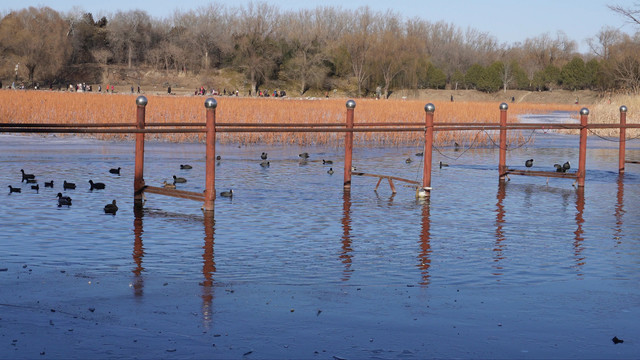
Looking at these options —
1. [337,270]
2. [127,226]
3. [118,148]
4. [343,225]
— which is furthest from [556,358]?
[118,148]

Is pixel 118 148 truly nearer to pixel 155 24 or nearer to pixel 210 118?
pixel 210 118

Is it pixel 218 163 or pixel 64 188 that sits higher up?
pixel 218 163

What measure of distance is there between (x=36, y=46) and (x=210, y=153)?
88362 millimetres

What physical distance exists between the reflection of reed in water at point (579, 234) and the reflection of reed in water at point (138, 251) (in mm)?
4084

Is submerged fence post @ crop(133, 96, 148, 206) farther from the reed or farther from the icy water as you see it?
the reed

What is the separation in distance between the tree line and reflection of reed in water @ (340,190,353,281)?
69.7 meters

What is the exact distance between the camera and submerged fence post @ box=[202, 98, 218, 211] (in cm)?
1092

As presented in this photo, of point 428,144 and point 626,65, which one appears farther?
point 626,65

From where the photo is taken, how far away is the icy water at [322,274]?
5.67 metres

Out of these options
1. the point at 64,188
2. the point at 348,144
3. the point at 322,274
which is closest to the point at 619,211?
the point at 348,144

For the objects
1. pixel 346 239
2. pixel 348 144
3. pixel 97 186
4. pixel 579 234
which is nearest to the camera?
pixel 346 239

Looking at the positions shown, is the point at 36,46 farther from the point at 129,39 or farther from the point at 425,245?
the point at 425,245

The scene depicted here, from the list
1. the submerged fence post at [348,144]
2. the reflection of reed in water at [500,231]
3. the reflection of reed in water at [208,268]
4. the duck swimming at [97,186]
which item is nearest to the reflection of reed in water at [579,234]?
the reflection of reed in water at [500,231]

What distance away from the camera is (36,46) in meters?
93.1
